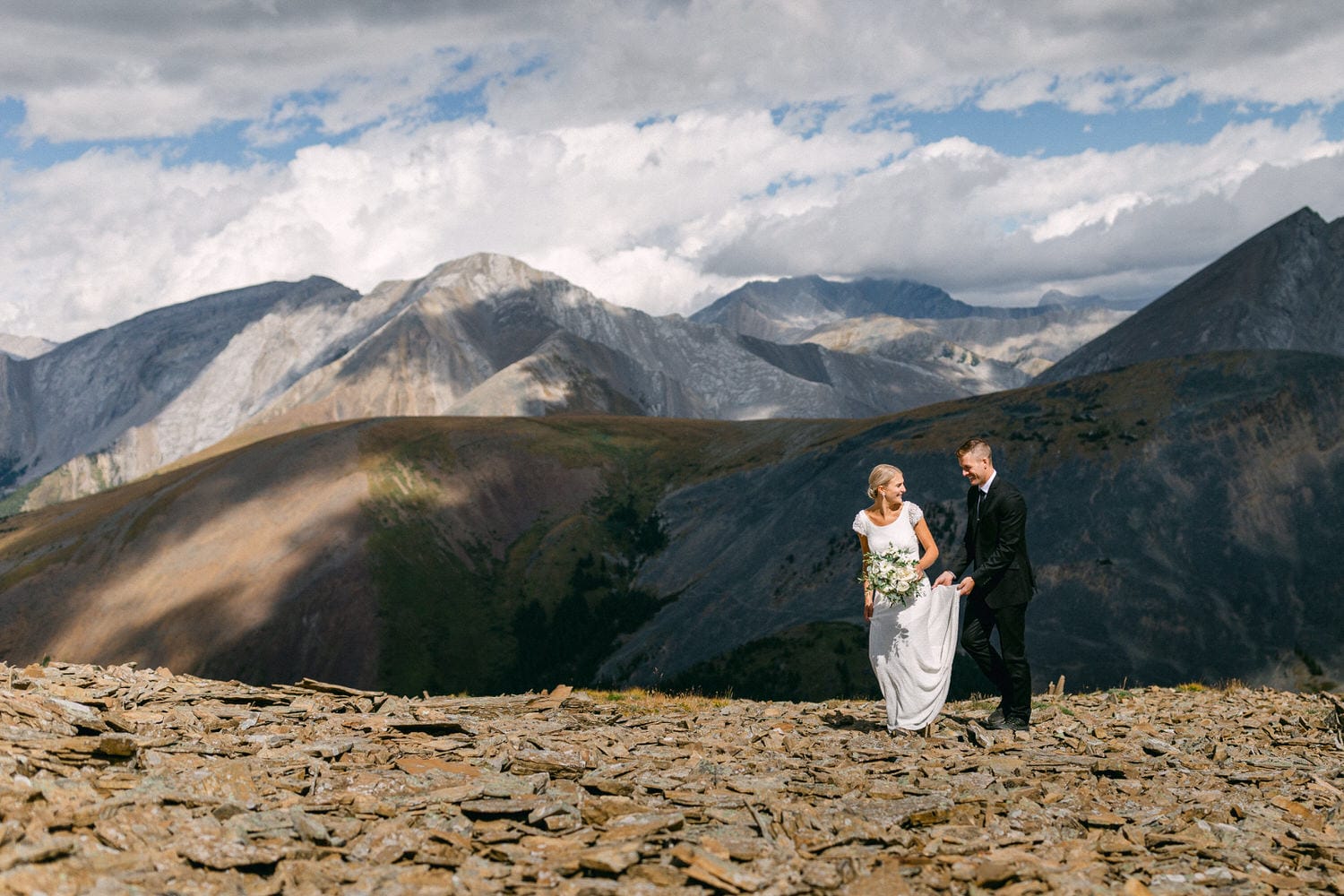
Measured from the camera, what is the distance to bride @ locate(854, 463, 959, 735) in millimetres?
13984

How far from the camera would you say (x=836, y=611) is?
71188 millimetres

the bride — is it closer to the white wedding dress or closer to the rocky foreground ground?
the white wedding dress

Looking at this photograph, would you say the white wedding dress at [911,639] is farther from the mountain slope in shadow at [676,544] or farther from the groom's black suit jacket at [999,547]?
the mountain slope in shadow at [676,544]

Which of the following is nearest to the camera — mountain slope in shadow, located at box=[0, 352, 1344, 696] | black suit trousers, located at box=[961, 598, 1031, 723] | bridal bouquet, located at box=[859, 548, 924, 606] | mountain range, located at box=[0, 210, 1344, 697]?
bridal bouquet, located at box=[859, 548, 924, 606]

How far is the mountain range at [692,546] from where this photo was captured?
65.2 m

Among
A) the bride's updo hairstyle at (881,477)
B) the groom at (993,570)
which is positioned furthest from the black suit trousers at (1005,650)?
the bride's updo hairstyle at (881,477)

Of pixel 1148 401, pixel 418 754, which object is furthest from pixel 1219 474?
pixel 418 754

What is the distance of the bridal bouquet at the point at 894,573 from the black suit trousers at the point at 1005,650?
94cm

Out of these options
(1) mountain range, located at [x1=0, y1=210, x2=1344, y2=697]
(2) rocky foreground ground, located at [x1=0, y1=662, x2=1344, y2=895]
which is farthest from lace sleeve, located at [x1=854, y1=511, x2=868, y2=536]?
(1) mountain range, located at [x1=0, y1=210, x2=1344, y2=697]

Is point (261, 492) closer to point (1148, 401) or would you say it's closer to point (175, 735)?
point (1148, 401)

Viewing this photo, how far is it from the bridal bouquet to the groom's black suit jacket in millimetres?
765

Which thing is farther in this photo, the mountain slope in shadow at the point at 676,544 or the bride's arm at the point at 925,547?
the mountain slope in shadow at the point at 676,544

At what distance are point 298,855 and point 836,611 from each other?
213 feet

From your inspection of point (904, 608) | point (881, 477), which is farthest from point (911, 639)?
point (881, 477)
